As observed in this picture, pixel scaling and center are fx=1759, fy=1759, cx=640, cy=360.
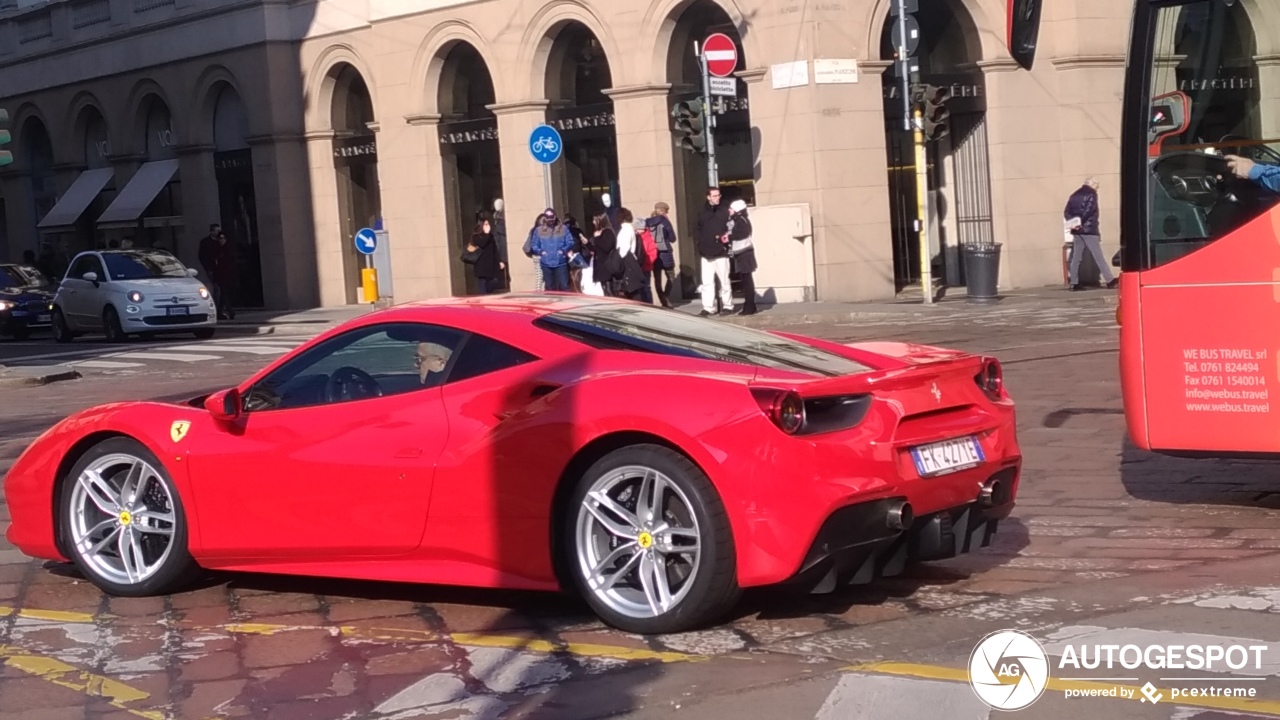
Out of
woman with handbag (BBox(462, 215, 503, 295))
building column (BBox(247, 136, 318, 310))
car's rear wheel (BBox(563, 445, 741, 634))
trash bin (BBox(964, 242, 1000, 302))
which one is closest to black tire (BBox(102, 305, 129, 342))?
woman with handbag (BBox(462, 215, 503, 295))

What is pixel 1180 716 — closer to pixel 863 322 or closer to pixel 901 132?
pixel 863 322

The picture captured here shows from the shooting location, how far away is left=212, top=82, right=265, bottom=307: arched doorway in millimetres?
37625

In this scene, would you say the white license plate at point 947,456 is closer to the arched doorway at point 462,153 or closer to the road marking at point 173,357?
the road marking at point 173,357

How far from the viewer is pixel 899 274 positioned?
1121 inches

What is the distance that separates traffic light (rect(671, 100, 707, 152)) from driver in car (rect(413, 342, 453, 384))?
18.6 meters

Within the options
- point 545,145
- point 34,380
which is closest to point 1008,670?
point 34,380

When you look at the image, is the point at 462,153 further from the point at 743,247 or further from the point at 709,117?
the point at 743,247

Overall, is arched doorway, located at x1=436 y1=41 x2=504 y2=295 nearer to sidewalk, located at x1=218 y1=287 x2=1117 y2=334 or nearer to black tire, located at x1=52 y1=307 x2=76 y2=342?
sidewalk, located at x1=218 y1=287 x2=1117 y2=334

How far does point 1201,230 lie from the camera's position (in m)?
7.96

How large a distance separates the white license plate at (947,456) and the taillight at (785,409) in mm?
510

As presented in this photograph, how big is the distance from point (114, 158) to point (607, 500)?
3694cm

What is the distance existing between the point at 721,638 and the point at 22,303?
28.7 metres

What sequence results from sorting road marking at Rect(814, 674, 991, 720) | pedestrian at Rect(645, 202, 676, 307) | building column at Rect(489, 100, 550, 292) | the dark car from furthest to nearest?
the dark car < building column at Rect(489, 100, 550, 292) < pedestrian at Rect(645, 202, 676, 307) < road marking at Rect(814, 674, 991, 720)

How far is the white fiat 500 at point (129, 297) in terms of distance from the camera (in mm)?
28906
